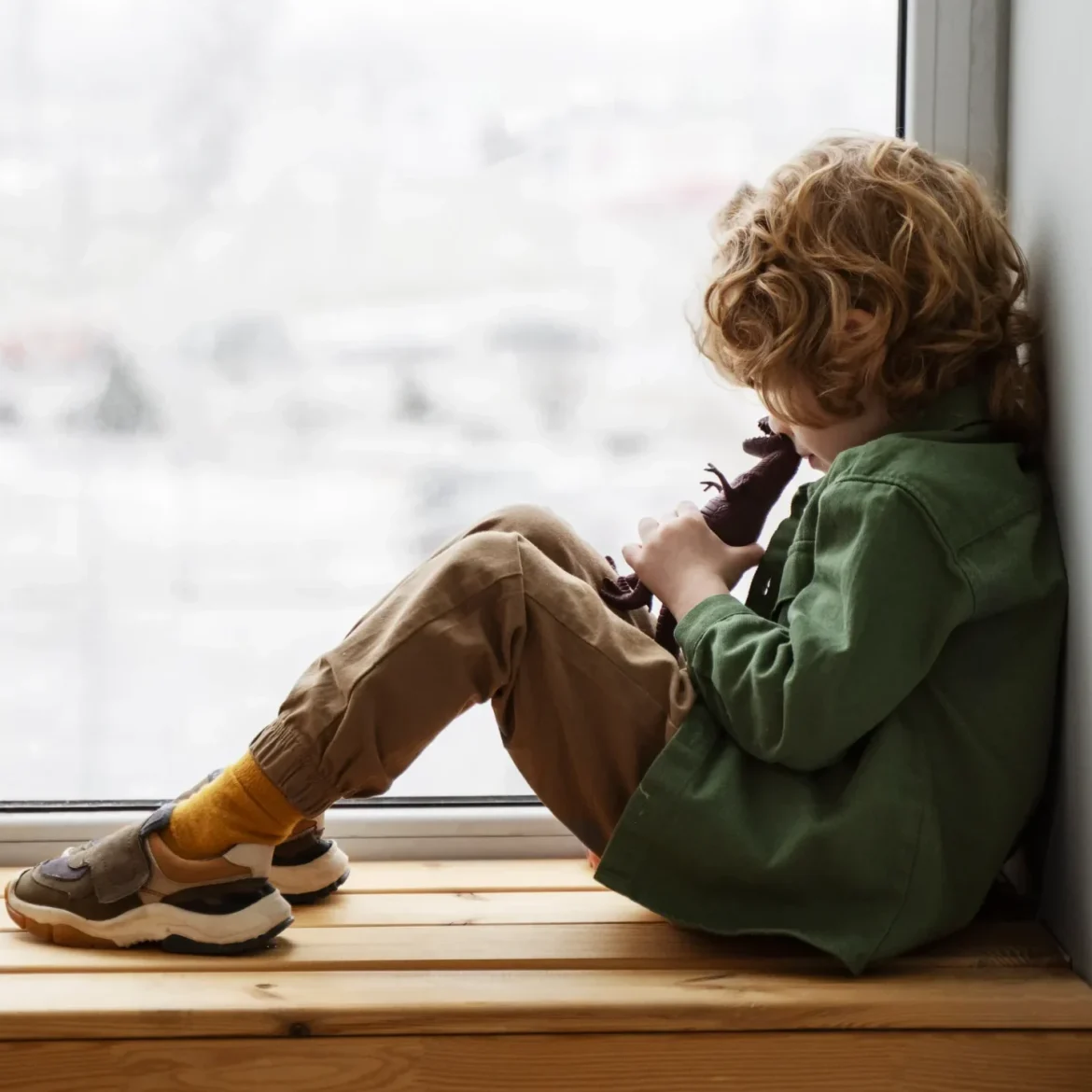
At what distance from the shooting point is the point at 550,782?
1175 millimetres

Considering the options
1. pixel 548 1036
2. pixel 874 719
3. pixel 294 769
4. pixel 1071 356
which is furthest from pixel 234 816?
pixel 1071 356

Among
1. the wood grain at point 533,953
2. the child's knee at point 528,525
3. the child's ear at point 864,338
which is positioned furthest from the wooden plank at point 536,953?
the child's ear at point 864,338

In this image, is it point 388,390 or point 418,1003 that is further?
point 388,390

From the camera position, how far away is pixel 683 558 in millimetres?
1226

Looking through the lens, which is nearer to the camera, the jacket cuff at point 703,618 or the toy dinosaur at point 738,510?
the jacket cuff at point 703,618

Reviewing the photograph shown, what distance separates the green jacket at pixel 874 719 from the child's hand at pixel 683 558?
0.05m

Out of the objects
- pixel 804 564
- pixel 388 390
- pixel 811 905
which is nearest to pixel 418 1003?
pixel 811 905

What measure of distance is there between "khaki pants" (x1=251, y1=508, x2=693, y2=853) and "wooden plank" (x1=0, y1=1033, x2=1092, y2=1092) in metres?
0.20

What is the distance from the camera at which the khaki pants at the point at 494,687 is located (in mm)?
1110

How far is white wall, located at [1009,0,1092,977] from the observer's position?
108 centimetres

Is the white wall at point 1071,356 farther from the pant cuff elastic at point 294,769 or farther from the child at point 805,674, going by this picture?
the pant cuff elastic at point 294,769

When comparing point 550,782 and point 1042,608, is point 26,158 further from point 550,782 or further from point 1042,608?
point 1042,608

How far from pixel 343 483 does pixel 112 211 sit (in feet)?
1.24

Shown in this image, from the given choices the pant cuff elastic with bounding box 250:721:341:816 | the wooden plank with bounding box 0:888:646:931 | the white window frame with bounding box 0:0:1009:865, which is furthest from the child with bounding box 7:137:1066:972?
the white window frame with bounding box 0:0:1009:865
